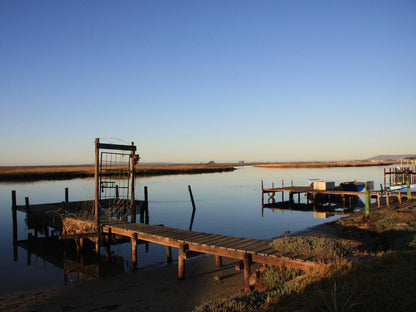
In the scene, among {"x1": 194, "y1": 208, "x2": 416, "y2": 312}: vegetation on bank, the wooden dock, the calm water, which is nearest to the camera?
{"x1": 194, "y1": 208, "x2": 416, "y2": 312}: vegetation on bank

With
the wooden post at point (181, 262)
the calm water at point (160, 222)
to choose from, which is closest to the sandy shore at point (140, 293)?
the wooden post at point (181, 262)

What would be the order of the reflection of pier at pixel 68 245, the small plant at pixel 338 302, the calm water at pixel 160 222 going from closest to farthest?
the small plant at pixel 338 302 → the calm water at pixel 160 222 → the reflection of pier at pixel 68 245

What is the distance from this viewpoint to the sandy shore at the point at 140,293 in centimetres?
881

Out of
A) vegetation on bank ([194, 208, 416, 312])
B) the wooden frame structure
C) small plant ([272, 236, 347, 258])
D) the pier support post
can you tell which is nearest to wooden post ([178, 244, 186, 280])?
the pier support post

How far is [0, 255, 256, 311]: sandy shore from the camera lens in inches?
347

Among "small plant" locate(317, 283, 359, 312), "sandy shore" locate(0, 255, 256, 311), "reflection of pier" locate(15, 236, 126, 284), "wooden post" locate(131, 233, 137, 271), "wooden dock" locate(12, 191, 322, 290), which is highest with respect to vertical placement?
"small plant" locate(317, 283, 359, 312)

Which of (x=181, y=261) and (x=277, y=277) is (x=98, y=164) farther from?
(x=277, y=277)

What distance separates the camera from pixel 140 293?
9.79 metres

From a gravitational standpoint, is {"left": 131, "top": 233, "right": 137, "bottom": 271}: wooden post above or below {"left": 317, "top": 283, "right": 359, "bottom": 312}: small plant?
below

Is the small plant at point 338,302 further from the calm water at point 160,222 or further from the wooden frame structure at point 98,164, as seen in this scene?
the wooden frame structure at point 98,164

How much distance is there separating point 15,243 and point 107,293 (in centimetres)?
1115

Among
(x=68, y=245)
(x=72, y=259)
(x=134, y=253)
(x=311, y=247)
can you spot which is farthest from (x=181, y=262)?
(x=68, y=245)

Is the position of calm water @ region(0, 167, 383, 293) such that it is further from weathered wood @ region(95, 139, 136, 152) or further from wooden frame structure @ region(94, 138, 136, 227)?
weathered wood @ region(95, 139, 136, 152)

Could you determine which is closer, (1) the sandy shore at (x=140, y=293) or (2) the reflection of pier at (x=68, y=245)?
(1) the sandy shore at (x=140, y=293)
